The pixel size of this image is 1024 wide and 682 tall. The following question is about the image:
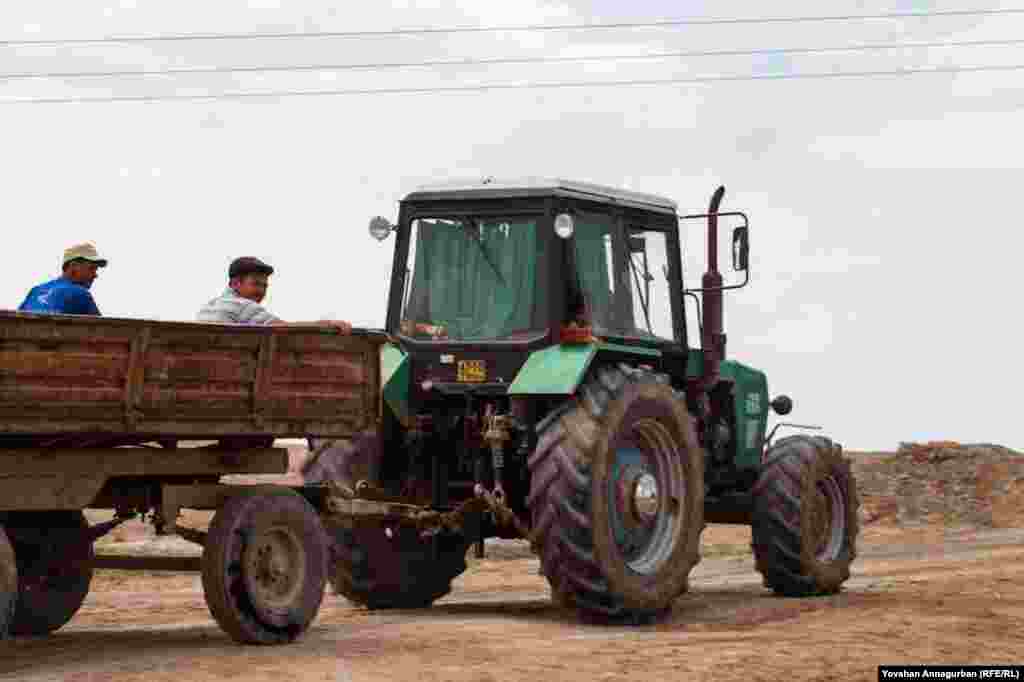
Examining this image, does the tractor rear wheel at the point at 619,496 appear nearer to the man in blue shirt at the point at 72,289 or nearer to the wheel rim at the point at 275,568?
the wheel rim at the point at 275,568

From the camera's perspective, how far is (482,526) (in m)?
14.7

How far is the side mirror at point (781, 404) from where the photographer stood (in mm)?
17578

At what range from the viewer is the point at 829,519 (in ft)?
57.2

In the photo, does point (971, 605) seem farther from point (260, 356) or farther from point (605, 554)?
point (260, 356)

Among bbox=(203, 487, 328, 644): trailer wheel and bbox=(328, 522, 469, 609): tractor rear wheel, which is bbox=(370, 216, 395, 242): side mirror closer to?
bbox=(328, 522, 469, 609): tractor rear wheel

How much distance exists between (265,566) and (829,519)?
667 cm

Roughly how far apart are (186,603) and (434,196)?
464cm

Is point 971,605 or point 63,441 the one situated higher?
point 63,441

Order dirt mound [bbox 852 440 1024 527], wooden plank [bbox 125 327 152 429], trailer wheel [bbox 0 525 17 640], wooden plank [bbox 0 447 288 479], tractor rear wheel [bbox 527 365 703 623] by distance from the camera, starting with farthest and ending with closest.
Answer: dirt mound [bbox 852 440 1024 527] → tractor rear wheel [bbox 527 365 703 623] → wooden plank [bbox 125 327 152 429] → wooden plank [bbox 0 447 288 479] → trailer wheel [bbox 0 525 17 640]

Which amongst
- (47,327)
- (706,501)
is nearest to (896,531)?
(706,501)

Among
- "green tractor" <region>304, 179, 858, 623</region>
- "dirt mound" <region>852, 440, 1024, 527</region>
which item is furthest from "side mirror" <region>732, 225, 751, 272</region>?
"dirt mound" <region>852, 440, 1024, 527</region>

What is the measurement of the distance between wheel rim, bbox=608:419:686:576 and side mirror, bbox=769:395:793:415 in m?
2.84

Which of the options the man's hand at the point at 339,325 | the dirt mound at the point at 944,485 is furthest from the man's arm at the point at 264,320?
the dirt mound at the point at 944,485

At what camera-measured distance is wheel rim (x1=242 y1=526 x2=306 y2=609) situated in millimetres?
12195
